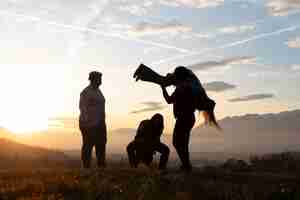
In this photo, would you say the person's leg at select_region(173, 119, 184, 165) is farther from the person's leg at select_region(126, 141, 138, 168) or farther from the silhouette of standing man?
the silhouette of standing man

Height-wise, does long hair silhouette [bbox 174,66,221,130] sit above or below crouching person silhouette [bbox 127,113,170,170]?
above

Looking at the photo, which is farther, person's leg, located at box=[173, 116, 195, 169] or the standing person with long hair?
person's leg, located at box=[173, 116, 195, 169]

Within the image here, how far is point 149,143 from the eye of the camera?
1588cm

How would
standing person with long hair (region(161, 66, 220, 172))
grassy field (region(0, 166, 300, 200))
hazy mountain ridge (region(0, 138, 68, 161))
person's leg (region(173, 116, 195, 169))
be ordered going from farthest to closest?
hazy mountain ridge (region(0, 138, 68, 161)) < person's leg (region(173, 116, 195, 169)) < standing person with long hair (region(161, 66, 220, 172)) < grassy field (region(0, 166, 300, 200))

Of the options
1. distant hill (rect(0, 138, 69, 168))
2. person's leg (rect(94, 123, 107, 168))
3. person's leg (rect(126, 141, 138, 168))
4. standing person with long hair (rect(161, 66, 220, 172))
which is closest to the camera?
standing person with long hair (rect(161, 66, 220, 172))

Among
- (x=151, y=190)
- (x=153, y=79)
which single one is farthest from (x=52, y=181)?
(x=153, y=79)

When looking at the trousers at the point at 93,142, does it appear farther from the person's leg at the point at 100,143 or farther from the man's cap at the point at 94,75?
the man's cap at the point at 94,75

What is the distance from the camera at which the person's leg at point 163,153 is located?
15.7 m

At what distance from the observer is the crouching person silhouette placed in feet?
51.6

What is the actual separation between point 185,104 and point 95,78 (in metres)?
4.78

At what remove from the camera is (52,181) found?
12336 mm

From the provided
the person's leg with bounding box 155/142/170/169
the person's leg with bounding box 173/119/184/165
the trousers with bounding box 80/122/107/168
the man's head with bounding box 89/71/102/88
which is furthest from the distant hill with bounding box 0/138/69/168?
the person's leg with bounding box 173/119/184/165

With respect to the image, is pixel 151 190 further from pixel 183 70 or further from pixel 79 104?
pixel 79 104

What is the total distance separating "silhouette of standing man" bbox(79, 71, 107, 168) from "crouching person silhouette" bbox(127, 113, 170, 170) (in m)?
2.53
